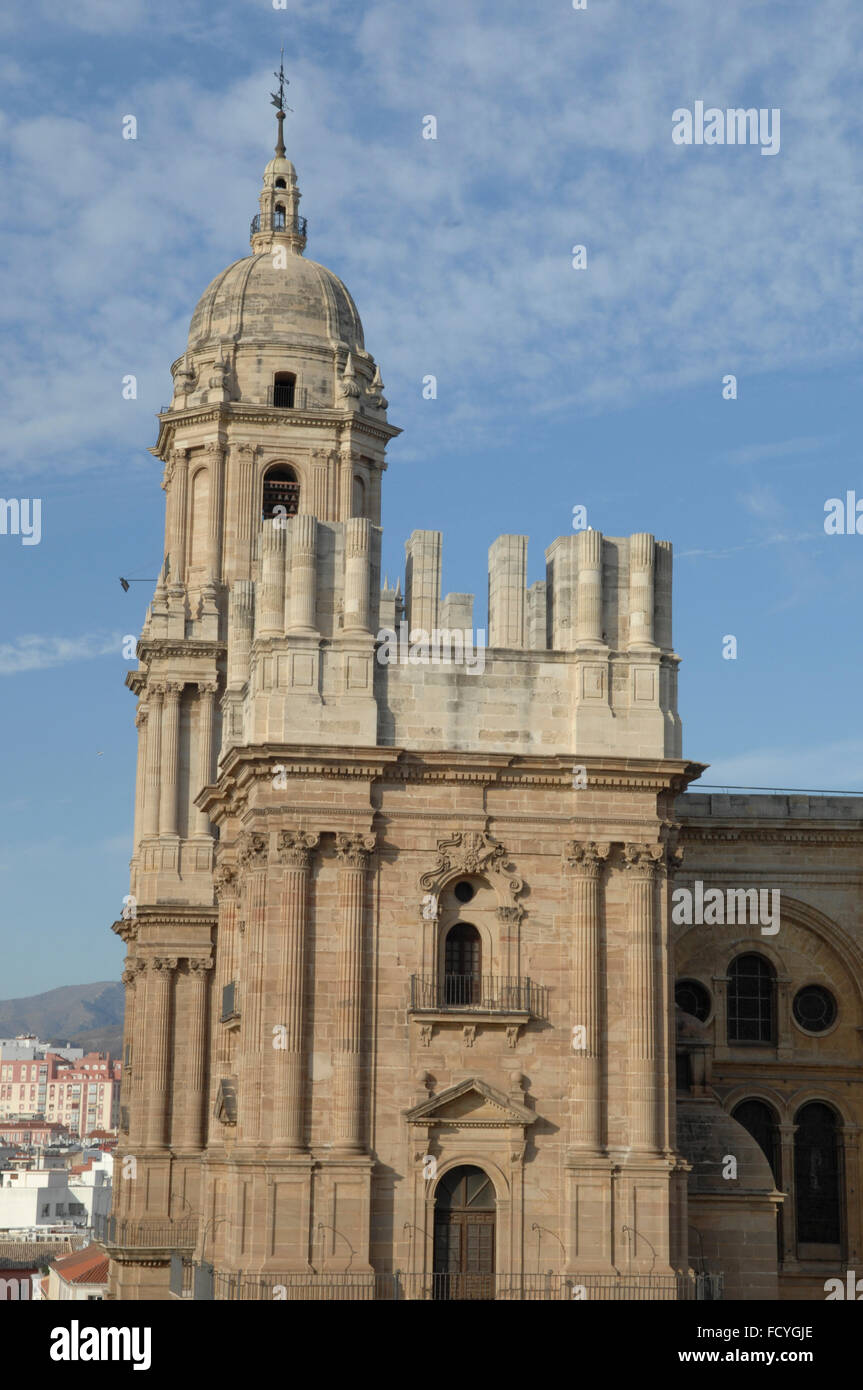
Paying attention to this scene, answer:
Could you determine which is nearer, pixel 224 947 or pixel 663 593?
pixel 663 593

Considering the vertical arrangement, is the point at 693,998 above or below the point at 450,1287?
above

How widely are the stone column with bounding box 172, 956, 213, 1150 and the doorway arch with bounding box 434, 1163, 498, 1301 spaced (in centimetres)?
1923

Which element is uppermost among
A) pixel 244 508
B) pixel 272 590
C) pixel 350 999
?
pixel 244 508

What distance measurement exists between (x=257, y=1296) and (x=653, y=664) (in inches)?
638

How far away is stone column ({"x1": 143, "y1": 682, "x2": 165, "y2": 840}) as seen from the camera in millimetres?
62812

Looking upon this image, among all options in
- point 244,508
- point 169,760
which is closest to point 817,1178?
point 169,760

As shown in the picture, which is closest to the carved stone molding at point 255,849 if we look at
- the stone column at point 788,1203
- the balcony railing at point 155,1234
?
the stone column at point 788,1203

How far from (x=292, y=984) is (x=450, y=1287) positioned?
23.4 feet

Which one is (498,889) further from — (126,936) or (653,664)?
(126,936)

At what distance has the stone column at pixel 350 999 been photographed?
42.7 m

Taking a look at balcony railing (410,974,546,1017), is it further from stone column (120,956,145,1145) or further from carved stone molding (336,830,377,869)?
stone column (120,956,145,1145)

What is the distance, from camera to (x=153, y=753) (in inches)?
2488

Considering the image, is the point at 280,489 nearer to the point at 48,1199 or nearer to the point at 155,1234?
the point at 155,1234

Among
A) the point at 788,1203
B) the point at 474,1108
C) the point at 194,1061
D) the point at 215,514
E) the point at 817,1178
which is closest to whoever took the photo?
the point at 474,1108
